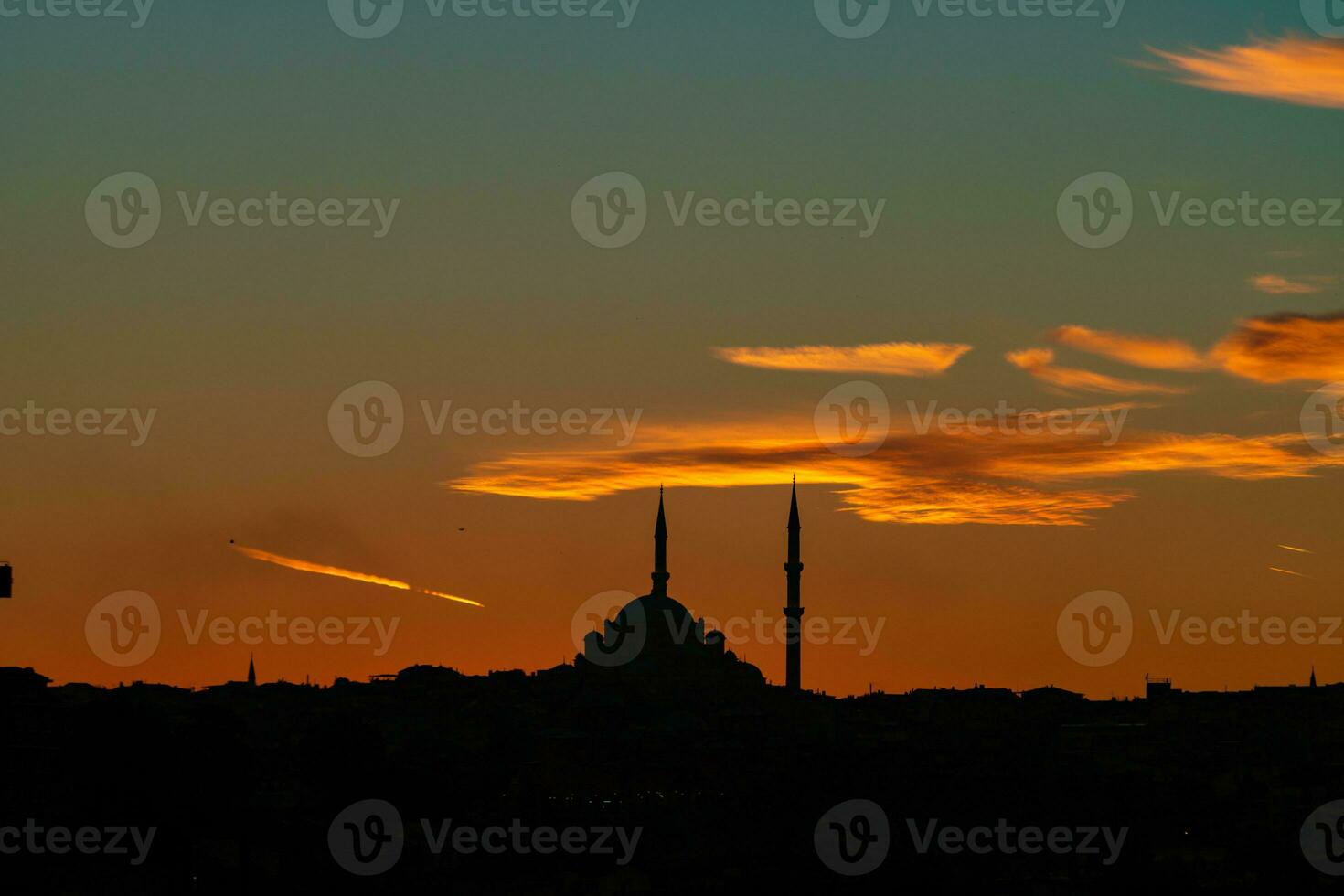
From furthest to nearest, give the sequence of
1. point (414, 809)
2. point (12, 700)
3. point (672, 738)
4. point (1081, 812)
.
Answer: point (672, 738) < point (1081, 812) < point (414, 809) < point (12, 700)

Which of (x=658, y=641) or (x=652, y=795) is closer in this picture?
(x=652, y=795)

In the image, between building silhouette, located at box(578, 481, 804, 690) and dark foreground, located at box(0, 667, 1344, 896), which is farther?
building silhouette, located at box(578, 481, 804, 690)

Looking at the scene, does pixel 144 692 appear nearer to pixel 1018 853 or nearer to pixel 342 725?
pixel 342 725

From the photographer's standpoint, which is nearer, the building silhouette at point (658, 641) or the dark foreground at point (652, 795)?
the dark foreground at point (652, 795)

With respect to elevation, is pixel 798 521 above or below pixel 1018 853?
above

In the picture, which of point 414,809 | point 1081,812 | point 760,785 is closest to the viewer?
point 414,809

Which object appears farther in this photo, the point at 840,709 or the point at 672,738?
the point at 840,709

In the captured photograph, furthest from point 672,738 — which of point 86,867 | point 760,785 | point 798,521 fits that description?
point 86,867

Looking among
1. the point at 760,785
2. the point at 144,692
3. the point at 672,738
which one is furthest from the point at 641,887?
the point at 144,692

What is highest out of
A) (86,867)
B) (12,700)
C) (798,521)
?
(798,521)
